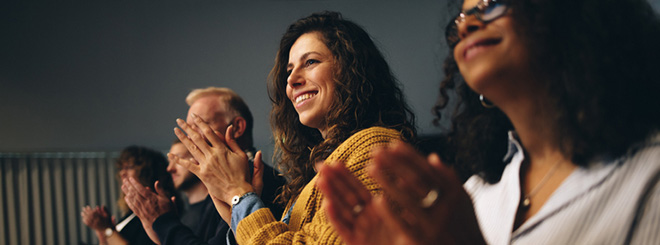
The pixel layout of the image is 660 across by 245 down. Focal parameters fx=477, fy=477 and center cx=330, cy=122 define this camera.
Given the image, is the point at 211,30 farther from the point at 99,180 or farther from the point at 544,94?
the point at 544,94

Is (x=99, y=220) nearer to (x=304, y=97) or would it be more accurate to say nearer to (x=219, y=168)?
(x=219, y=168)

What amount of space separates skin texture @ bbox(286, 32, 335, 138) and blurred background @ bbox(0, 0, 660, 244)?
2151 mm

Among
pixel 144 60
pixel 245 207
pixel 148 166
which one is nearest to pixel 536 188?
pixel 245 207

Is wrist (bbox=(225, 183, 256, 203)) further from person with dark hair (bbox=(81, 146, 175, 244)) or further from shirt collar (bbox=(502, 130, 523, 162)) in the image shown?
person with dark hair (bbox=(81, 146, 175, 244))

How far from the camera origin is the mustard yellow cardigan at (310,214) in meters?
0.94

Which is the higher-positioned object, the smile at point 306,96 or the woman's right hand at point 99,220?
the smile at point 306,96

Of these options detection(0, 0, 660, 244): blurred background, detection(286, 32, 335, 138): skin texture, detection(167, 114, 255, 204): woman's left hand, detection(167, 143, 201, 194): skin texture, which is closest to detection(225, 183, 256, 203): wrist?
detection(167, 114, 255, 204): woman's left hand

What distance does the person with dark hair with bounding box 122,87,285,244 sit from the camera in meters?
1.47

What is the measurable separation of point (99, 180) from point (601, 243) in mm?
3499

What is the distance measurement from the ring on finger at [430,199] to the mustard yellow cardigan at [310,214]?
0.45 meters

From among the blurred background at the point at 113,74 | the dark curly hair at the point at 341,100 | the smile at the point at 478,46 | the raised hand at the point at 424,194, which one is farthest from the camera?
the blurred background at the point at 113,74

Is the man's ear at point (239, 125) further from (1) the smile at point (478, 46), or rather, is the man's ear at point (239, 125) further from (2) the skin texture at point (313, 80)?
(1) the smile at point (478, 46)

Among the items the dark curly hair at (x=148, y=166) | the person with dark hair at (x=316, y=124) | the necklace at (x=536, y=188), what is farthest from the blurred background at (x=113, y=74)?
the necklace at (x=536, y=188)

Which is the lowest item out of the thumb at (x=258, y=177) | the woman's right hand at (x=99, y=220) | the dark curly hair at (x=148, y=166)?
the woman's right hand at (x=99, y=220)
